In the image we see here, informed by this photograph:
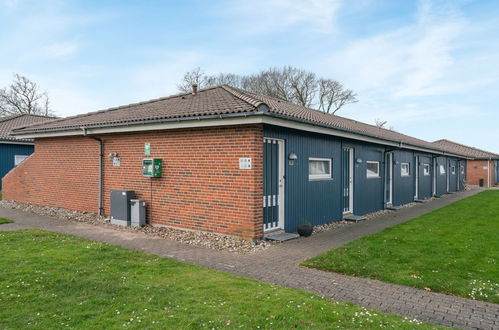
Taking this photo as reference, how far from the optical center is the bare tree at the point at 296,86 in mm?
36781

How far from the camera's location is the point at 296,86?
1458 inches

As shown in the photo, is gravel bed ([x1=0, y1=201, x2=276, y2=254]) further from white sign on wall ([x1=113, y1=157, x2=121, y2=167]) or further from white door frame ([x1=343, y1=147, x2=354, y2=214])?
white door frame ([x1=343, y1=147, x2=354, y2=214])

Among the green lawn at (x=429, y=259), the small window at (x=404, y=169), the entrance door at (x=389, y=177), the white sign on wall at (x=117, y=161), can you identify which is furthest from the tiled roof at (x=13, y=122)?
the small window at (x=404, y=169)

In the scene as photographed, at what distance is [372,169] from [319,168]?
4236 millimetres

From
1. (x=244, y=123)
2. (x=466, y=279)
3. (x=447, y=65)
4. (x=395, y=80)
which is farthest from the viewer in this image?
(x=395, y=80)

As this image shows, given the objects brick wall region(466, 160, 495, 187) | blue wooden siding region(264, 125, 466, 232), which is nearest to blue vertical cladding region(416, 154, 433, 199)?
blue wooden siding region(264, 125, 466, 232)

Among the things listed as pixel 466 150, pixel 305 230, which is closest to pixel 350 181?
pixel 305 230

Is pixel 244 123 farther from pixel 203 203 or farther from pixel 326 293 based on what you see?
pixel 326 293

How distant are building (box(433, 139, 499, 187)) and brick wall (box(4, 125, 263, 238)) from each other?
30.9 meters

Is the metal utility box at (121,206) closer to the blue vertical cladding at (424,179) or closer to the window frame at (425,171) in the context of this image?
the blue vertical cladding at (424,179)

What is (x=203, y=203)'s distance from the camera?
8289 millimetres

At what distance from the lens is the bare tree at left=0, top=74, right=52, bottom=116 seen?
37.2 metres

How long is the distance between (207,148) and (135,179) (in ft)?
9.61

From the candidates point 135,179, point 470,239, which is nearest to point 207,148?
point 135,179
